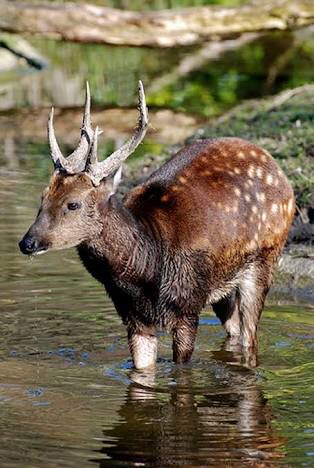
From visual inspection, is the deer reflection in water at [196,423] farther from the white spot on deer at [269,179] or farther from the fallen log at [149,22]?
the fallen log at [149,22]

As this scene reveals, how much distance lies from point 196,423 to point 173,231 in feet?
4.77

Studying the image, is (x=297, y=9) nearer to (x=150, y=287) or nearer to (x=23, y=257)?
(x=23, y=257)

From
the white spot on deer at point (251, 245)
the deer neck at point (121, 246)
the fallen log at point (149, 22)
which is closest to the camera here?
the deer neck at point (121, 246)

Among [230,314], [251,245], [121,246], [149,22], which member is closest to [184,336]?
[121,246]

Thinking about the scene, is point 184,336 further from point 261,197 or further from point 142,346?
point 261,197

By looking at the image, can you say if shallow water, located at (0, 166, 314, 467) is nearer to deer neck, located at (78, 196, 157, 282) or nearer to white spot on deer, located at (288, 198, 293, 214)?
deer neck, located at (78, 196, 157, 282)

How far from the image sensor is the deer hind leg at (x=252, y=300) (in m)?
9.63

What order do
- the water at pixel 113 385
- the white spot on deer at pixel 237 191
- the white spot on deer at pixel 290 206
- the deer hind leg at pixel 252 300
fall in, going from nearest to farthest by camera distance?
the water at pixel 113 385 → the white spot on deer at pixel 237 191 → the deer hind leg at pixel 252 300 → the white spot on deer at pixel 290 206

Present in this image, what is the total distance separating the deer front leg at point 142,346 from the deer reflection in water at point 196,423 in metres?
0.09

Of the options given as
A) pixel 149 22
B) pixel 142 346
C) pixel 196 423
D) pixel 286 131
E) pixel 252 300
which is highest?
→ pixel 149 22

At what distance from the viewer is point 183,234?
29.1ft

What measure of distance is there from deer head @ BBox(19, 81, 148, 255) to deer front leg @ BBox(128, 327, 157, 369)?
0.84 m

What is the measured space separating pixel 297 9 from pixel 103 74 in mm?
4451

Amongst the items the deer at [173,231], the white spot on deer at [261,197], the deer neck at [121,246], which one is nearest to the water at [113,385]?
the deer at [173,231]
